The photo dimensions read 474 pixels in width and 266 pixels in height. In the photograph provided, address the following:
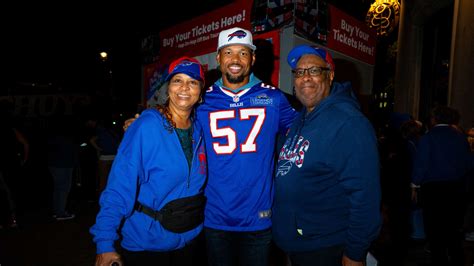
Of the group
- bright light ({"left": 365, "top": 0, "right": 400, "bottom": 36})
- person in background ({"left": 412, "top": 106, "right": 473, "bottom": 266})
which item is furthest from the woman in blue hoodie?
bright light ({"left": 365, "top": 0, "right": 400, "bottom": 36})

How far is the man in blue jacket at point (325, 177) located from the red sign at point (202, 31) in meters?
2.15

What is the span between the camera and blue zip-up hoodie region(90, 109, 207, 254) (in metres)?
2.10

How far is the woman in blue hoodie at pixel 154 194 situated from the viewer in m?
2.10

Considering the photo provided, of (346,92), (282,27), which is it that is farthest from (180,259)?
(282,27)

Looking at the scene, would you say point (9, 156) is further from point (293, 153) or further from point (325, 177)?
point (325, 177)

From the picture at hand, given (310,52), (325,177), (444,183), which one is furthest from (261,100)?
(444,183)

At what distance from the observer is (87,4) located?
19812 mm

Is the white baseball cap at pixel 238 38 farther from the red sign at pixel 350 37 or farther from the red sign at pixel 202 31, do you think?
the red sign at pixel 350 37

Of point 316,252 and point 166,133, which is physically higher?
point 166,133

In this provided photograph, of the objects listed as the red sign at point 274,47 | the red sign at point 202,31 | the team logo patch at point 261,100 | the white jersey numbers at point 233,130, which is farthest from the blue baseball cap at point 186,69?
the red sign at point 202,31

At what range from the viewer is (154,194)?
7.21 ft

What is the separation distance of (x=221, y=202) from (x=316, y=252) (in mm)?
867

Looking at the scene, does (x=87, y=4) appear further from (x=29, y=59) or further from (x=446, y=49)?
(x=446, y=49)

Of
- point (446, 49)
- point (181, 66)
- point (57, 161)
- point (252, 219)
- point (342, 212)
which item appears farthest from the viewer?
point (446, 49)
